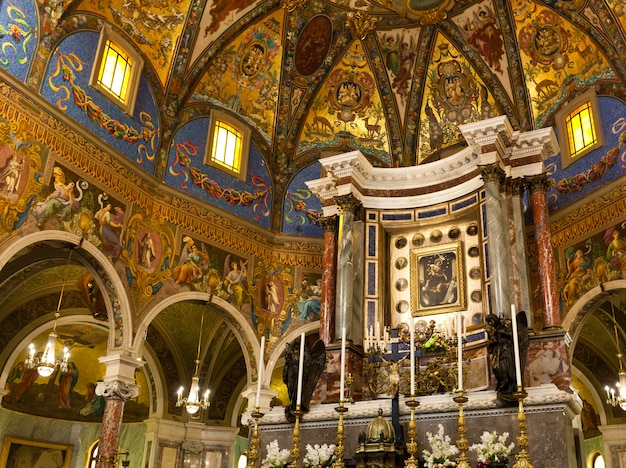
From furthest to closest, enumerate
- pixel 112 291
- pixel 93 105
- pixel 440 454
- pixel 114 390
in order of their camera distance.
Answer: pixel 93 105 → pixel 112 291 → pixel 114 390 → pixel 440 454

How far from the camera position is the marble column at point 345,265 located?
13.4 meters

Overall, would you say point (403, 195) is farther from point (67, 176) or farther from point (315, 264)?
point (67, 176)

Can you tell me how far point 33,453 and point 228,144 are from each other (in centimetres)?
1052

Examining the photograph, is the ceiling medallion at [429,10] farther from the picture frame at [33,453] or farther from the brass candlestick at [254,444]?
the picture frame at [33,453]

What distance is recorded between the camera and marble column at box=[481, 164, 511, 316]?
12133 mm

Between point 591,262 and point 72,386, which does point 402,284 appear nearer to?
point 591,262

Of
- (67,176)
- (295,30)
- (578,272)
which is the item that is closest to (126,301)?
(67,176)

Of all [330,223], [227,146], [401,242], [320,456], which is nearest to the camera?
[320,456]

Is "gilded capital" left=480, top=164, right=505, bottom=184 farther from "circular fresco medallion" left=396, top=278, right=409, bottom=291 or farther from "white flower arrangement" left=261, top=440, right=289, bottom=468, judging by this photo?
"white flower arrangement" left=261, top=440, right=289, bottom=468

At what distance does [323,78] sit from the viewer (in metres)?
17.8

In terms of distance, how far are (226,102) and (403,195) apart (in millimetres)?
5324

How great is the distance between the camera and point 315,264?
16.6 m

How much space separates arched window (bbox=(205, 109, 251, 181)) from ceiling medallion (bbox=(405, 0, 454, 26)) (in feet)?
16.8

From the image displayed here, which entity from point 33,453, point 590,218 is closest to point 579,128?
point 590,218
